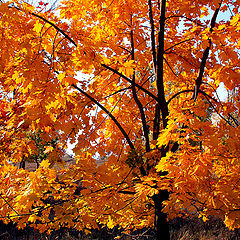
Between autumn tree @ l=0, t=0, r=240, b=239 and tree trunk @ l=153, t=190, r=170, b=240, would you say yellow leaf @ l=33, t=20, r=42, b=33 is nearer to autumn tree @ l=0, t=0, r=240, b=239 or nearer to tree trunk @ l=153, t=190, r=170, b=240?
autumn tree @ l=0, t=0, r=240, b=239

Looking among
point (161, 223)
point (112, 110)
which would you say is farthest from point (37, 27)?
point (161, 223)

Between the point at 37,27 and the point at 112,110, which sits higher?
the point at 37,27

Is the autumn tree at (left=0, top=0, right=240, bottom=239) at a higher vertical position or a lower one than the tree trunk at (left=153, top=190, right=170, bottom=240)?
higher

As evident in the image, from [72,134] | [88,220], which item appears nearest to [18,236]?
[88,220]

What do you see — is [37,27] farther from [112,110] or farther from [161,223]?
[161,223]

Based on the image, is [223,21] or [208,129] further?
[223,21]

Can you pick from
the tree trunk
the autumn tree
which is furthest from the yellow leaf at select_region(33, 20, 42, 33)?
the tree trunk

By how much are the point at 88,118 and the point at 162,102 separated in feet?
4.01

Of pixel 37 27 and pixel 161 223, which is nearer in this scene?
pixel 37 27

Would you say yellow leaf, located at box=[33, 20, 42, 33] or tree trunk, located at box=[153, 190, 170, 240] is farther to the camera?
tree trunk, located at box=[153, 190, 170, 240]

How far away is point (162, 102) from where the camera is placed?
3.53 meters

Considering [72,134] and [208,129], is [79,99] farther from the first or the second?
[208,129]

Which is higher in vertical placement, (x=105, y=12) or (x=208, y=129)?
(x=105, y=12)

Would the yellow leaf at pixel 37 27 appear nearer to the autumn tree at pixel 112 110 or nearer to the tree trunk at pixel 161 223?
the autumn tree at pixel 112 110
